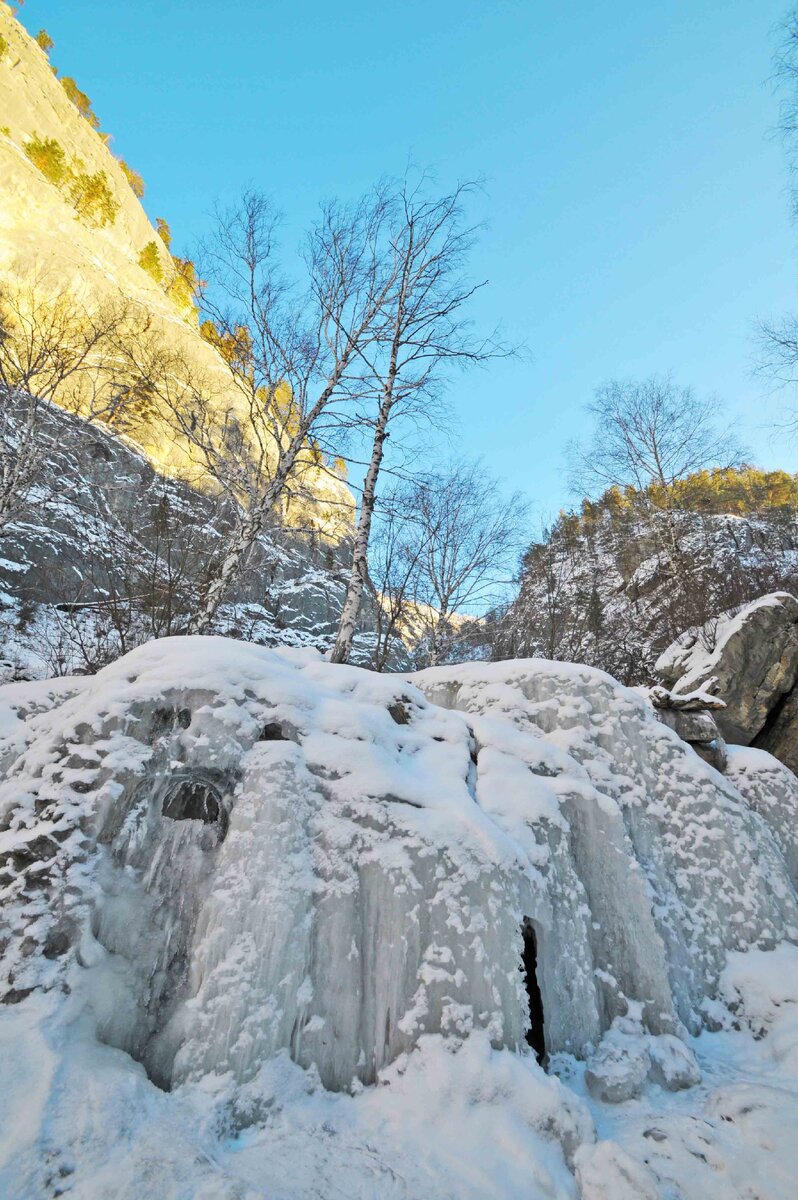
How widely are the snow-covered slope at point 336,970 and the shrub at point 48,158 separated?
111 ft

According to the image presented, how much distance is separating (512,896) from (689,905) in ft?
8.06

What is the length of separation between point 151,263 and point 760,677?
36.3 meters

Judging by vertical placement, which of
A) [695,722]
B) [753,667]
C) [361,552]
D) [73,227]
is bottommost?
[695,722]

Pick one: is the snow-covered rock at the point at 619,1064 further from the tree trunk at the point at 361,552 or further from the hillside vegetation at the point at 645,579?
the hillside vegetation at the point at 645,579

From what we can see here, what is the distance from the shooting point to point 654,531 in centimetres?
1328

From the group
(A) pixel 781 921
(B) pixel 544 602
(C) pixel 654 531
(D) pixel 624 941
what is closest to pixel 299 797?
(D) pixel 624 941

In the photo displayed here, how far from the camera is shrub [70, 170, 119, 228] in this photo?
26.4 meters

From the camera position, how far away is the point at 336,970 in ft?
8.93

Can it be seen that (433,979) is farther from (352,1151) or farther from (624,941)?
(624,941)

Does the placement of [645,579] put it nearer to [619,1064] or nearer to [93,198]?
[619,1064]

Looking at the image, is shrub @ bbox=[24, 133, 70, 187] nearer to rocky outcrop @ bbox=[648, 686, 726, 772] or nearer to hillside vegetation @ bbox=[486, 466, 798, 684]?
hillside vegetation @ bbox=[486, 466, 798, 684]

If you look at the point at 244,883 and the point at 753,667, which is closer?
the point at 244,883

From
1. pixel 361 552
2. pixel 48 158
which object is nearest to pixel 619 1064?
pixel 361 552

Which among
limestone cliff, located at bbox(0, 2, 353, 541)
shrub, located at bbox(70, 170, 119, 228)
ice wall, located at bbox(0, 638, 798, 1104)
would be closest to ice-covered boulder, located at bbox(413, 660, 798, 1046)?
ice wall, located at bbox(0, 638, 798, 1104)
